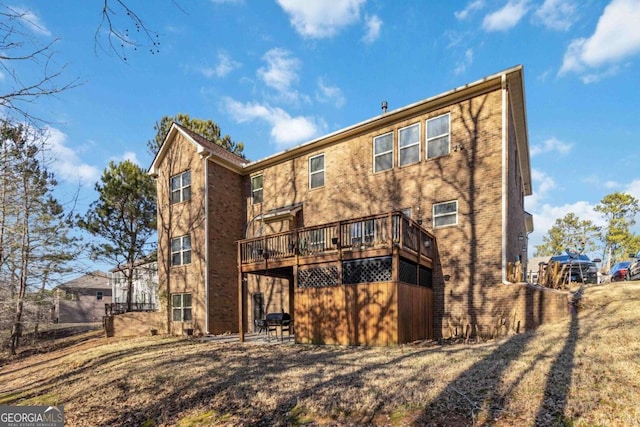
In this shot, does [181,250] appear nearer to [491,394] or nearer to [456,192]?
[456,192]

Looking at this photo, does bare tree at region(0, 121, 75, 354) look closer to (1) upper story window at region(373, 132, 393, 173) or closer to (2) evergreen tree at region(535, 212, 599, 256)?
(1) upper story window at region(373, 132, 393, 173)

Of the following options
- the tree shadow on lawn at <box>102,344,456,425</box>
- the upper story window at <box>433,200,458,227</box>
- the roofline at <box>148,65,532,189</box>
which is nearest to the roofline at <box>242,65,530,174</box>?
the roofline at <box>148,65,532,189</box>

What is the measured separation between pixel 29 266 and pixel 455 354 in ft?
71.9

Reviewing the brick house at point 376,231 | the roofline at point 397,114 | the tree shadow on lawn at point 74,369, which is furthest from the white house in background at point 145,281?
the roofline at point 397,114

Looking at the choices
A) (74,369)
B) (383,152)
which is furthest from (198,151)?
(74,369)

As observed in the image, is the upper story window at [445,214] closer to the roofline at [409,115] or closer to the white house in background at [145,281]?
the roofline at [409,115]

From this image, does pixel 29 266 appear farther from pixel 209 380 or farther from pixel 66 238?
pixel 209 380

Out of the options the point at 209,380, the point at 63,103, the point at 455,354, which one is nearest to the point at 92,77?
the point at 63,103

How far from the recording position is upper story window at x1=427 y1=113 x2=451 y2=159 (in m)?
13.0

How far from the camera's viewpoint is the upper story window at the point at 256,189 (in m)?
18.5

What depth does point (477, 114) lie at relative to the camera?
40.7 ft

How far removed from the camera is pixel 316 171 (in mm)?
16453

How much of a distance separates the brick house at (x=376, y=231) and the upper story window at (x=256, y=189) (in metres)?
0.10

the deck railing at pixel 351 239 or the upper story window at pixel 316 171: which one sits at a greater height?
the upper story window at pixel 316 171
